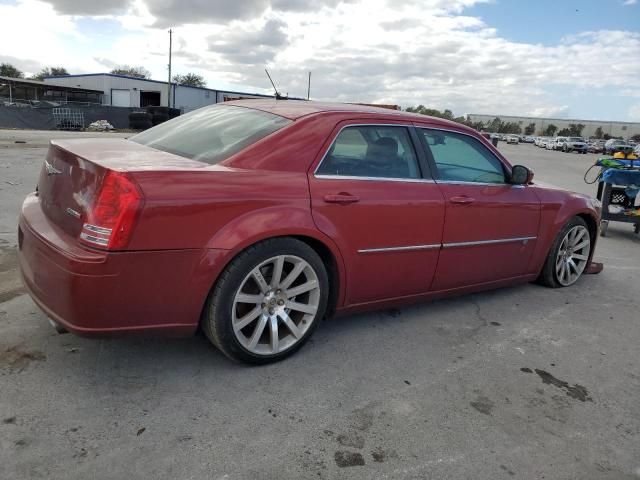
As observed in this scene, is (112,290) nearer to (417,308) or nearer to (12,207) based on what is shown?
(417,308)

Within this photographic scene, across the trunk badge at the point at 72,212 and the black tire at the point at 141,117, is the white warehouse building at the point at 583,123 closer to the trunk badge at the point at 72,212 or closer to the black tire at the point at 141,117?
the black tire at the point at 141,117

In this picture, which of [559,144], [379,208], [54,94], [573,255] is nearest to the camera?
[379,208]

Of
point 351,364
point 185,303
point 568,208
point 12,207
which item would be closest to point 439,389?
point 351,364

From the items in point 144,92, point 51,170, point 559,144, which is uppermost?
point 144,92

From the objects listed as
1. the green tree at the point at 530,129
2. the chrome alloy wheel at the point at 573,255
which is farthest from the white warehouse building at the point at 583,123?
the chrome alloy wheel at the point at 573,255

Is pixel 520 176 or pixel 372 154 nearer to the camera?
pixel 372 154

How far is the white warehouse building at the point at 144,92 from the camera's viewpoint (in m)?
55.6

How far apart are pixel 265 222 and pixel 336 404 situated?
41.5 inches

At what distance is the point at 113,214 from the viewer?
248 cm

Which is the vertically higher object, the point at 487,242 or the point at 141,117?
the point at 141,117

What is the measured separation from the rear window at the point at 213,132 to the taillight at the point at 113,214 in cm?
61

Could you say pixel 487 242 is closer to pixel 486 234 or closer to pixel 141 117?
pixel 486 234

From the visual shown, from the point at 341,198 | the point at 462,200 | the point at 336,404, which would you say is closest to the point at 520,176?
the point at 462,200

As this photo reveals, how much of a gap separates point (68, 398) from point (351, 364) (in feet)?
5.20
